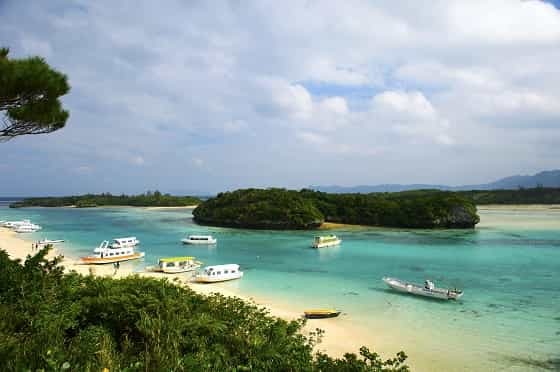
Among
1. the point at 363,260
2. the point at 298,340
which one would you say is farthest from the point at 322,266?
the point at 298,340

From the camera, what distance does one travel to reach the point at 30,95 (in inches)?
375

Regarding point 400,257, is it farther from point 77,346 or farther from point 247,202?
point 247,202

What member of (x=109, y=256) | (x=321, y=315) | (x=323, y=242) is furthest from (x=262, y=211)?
(x=321, y=315)

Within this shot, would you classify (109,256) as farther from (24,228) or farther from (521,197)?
(521,197)

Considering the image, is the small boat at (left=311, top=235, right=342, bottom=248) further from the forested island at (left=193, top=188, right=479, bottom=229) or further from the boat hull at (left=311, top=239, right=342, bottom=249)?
the forested island at (left=193, top=188, right=479, bottom=229)

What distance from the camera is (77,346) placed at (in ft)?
15.4

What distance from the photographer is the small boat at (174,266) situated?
2542cm

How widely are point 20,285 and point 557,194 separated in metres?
152

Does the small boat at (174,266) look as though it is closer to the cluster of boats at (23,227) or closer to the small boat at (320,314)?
the small boat at (320,314)

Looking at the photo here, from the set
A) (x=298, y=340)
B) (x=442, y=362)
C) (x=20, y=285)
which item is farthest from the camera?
(x=442, y=362)

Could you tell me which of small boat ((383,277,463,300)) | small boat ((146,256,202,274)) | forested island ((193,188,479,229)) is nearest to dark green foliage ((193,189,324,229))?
forested island ((193,188,479,229))

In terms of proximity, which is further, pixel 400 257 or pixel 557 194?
pixel 557 194

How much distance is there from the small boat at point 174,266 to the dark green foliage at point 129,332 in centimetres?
1785

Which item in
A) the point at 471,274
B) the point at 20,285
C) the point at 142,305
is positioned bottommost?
the point at 471,274
